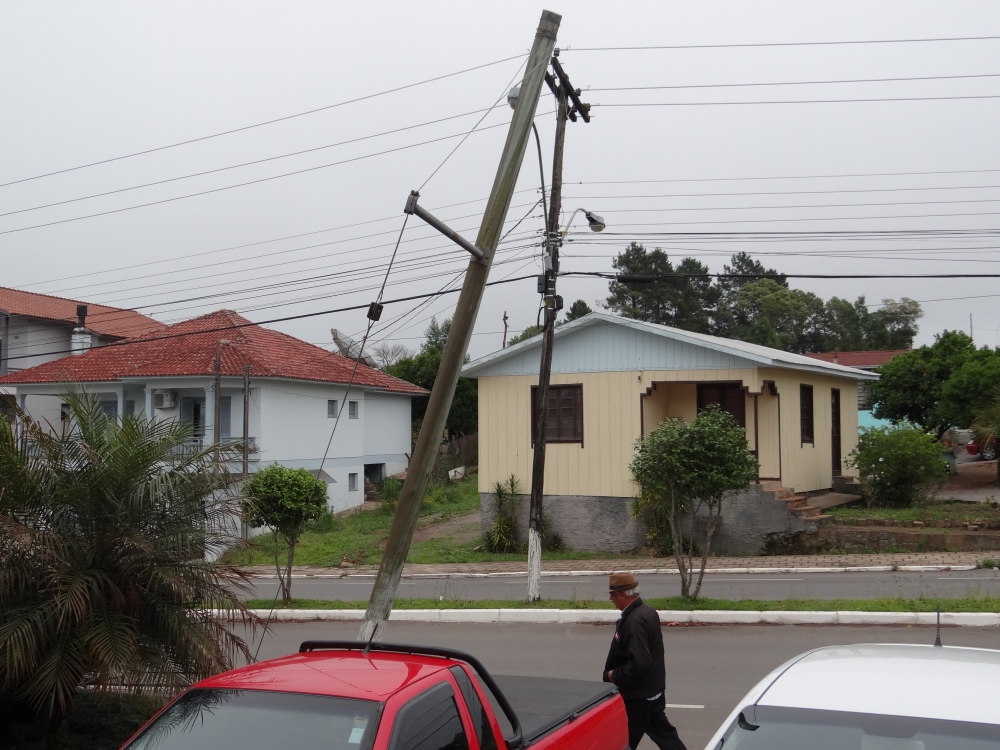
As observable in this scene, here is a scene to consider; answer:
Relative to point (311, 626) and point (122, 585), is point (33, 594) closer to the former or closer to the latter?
point (122, 585)

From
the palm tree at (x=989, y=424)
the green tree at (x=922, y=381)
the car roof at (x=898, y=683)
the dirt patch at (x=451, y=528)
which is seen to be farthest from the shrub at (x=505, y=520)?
the car roof at (x=898, y=683)

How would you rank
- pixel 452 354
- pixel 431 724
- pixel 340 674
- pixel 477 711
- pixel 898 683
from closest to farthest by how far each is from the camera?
pixel 898 683, pixel 431 724, pixel 340 674, pixel 477 711, pixel 452 354

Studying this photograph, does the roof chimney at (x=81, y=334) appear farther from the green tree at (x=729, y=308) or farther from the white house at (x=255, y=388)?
the green tree at (x=729, y=308)

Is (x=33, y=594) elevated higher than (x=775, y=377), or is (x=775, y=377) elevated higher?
(x=775, y=377)

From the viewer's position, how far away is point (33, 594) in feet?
23.0

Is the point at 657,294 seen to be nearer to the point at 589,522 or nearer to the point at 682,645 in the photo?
the point at 589,522

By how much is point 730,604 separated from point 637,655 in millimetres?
7916

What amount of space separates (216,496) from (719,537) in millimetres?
16232

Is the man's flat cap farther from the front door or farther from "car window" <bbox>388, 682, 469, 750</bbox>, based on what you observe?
the front door

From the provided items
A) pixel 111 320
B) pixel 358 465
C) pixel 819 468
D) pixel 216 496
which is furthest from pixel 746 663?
pixel 111 320

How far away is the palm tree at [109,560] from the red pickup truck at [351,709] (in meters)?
2.65

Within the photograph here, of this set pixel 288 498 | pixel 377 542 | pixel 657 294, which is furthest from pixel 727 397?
pixel 657 294

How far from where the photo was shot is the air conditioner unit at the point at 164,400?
31.9 metres

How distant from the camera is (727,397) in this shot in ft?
79.2
